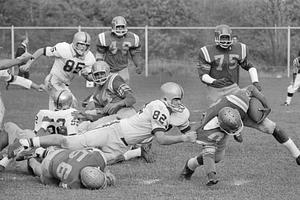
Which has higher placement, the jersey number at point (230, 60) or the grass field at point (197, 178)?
the jersey number at point (230, 60)

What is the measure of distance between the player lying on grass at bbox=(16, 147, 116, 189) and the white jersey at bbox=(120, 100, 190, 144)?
0.44m

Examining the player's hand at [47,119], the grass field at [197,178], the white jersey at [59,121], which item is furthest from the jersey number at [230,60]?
the player's hand at [47,119]

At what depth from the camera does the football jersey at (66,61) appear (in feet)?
30.2

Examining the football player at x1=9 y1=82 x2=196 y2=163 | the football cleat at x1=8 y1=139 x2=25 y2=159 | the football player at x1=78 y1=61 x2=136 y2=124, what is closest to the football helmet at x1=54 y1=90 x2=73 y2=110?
the football player at x1=78 y1=61 x2=136 y2=124

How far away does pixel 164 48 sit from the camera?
86.3ft

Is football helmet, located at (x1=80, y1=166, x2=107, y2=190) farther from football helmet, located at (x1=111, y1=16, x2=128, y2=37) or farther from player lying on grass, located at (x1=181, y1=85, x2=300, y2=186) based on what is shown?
football helmet, located at (x1=111, y1=16, x2=128, y2=37)

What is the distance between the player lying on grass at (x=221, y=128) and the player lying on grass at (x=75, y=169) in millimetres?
916

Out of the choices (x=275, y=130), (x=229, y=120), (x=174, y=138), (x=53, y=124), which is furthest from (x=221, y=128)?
(x=53, y=124)

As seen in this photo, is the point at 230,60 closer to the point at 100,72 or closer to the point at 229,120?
the point at 100,72

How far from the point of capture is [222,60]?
8.99 meters

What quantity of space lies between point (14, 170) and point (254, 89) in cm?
279

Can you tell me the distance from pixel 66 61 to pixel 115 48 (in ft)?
4.30

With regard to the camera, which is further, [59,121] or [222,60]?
[222,60]

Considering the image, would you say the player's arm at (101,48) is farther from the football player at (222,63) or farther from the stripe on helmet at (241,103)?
the stripe on helmet at (241,103)
